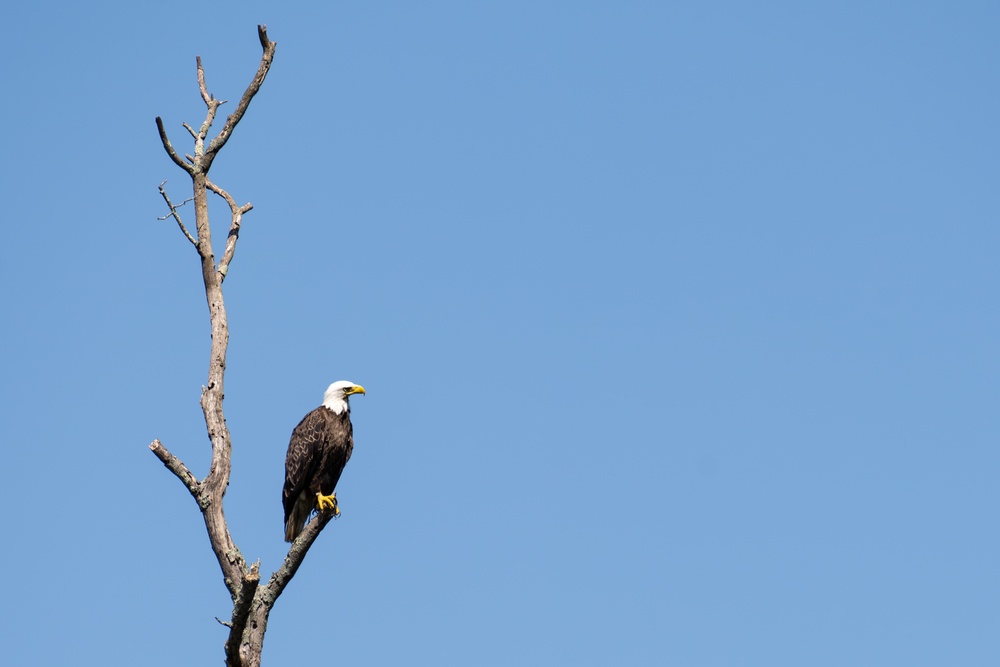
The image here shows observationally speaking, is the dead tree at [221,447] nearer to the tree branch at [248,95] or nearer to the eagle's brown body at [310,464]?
the tree branch at [248,95]

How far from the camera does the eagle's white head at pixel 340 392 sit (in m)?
10.7

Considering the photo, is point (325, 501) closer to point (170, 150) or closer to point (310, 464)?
point (310, 464)

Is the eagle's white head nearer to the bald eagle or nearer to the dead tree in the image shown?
the bald eagle

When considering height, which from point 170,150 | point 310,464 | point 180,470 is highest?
point 170,150

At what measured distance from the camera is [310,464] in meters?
10.2

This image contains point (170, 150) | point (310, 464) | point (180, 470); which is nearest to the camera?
point (180, 470)

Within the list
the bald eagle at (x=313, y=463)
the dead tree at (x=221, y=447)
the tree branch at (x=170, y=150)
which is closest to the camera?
the dead tree at (x=221, y=447)

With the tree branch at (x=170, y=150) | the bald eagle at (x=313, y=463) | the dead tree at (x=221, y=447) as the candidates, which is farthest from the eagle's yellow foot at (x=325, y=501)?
the tree branch at (x=170, y=150)

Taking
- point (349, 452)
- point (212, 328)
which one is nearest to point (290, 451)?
point (349, 452)

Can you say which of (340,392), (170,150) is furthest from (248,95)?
(340,392)

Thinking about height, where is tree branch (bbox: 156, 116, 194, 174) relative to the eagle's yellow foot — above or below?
above

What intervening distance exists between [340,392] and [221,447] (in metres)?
2.75

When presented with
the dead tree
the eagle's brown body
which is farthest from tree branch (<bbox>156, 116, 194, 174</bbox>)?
the eagle's brown body

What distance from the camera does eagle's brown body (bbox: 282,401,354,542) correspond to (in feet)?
33.4
